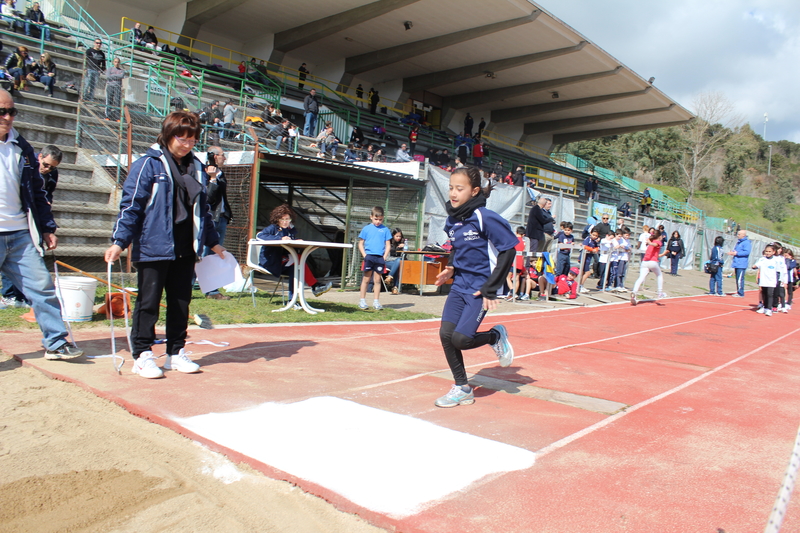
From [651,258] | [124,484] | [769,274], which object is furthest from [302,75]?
[124,484]

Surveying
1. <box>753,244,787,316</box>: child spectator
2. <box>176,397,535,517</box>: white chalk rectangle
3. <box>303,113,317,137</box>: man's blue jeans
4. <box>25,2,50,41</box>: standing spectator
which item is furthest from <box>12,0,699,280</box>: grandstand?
<box>176,397,535,517</box>: white chalk rectangle

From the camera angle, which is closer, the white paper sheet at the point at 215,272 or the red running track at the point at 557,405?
the red running track at the point at 557,405

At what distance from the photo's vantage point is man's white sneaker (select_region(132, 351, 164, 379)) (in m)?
4.74

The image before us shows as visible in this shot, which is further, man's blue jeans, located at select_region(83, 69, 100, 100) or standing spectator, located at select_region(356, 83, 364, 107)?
standing spectator, located at select_region(356, 83, 364, 107)

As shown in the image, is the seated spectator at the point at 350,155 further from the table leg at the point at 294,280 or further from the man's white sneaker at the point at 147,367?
the man's white sneaker at the point at 147,367

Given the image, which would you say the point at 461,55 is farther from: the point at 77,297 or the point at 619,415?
the point at 619,415

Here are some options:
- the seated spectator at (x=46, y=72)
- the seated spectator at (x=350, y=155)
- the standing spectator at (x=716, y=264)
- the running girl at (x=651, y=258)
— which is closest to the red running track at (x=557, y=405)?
the running girl at (x=651, y=258)

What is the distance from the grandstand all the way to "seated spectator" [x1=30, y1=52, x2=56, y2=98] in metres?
0.33

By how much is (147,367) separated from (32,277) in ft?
4.11

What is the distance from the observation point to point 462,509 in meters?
2.79

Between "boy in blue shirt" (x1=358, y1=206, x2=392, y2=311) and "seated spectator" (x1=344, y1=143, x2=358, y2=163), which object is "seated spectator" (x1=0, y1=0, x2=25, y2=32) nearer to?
"seated spectator" (x1=344, y1=143, x2=358, y2=163)

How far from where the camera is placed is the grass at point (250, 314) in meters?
6.92

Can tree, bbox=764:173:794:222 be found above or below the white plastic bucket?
above

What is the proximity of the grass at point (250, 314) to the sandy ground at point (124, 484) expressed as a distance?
10.8 ft
